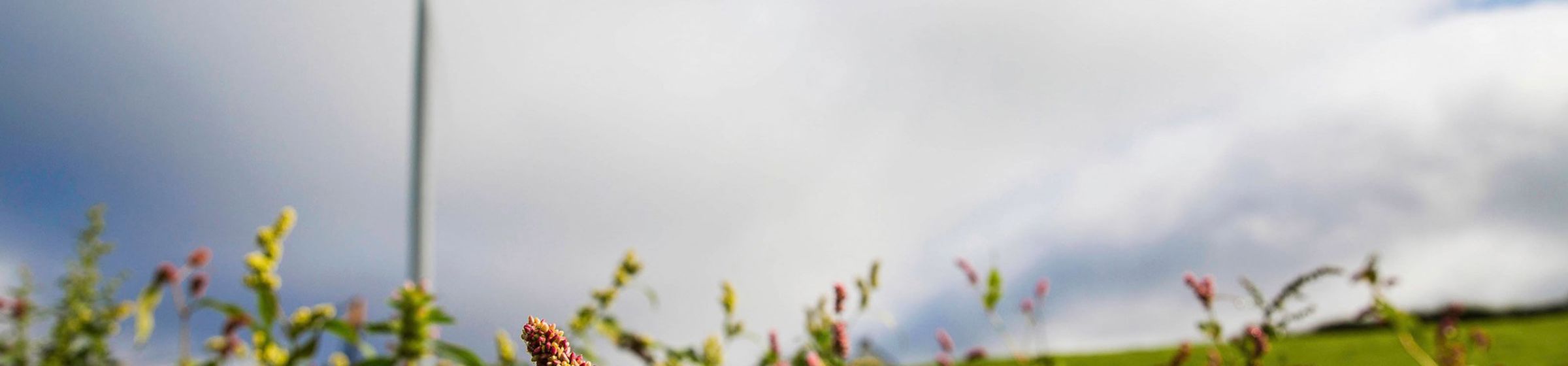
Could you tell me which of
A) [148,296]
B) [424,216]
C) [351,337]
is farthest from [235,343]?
[424,216]

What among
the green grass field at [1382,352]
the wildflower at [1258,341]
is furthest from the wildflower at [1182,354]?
the green grass field at [1382,352]

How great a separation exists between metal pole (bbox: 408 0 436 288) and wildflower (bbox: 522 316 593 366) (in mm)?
3353

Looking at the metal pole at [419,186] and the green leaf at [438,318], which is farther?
the metal pole at [419,186]

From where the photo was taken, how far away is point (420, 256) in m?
4.01

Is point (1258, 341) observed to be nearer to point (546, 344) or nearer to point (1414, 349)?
point (1414, 349)

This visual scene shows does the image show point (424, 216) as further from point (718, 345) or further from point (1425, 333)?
point (1425, 333)

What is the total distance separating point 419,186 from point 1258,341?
3.78 m

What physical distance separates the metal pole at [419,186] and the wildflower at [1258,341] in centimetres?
289

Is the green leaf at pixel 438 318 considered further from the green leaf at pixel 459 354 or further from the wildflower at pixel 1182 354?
the wildflower at pixel 1182 354

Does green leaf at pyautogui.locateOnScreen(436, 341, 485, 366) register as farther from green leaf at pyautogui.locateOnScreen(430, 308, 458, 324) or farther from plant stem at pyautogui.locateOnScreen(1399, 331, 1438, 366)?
plant stem at pyautogui.locateOnScreen(1399, 331, 1438, 366)

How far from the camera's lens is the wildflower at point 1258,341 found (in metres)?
1.46

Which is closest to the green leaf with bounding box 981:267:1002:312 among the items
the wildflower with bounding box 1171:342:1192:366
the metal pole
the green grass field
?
the wildflower with bounding box 1171:342:1192:366

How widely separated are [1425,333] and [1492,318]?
14954 mm

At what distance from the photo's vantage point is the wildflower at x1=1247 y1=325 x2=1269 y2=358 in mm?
1457
